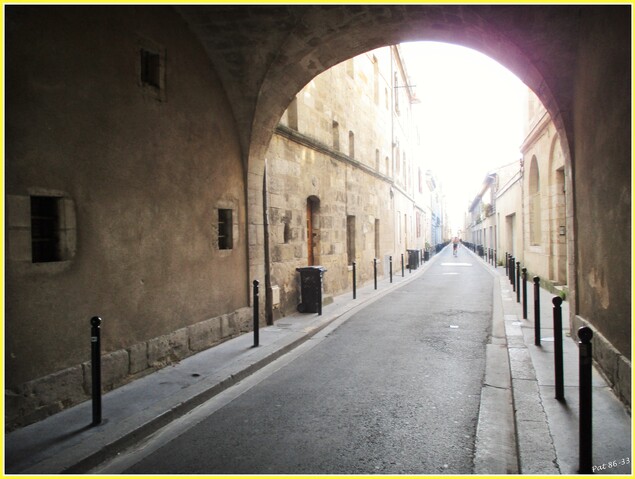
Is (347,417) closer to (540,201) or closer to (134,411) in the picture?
(134,411)

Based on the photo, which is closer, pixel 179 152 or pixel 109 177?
pixel 109 177

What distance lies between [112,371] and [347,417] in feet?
8.97

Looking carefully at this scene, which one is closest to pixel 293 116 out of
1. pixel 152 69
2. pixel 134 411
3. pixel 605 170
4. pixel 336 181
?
pixel 336 181

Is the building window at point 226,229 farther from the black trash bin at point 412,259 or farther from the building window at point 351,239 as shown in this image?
the black trash bin at point 412,259

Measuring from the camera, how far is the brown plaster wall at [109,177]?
430cm

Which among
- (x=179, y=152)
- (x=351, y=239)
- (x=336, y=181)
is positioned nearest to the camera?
(x=179, y=152)

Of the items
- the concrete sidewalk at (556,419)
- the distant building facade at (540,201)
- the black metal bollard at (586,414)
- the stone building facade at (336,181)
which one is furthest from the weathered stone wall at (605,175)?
the distant building facade at (540,201)

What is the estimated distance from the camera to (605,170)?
4914 millimetres

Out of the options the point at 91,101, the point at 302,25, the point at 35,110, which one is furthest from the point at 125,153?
the point at 302,25

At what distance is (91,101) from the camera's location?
5.07m

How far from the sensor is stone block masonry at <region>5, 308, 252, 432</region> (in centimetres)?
421

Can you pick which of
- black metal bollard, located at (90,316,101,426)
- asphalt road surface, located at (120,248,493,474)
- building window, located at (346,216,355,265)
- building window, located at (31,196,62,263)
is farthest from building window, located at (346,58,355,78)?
black metal bollard, located at (90,316,101,426)

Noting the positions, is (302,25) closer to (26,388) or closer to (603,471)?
(26,388)

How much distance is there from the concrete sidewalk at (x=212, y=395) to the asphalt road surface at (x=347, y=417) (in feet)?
0.92
